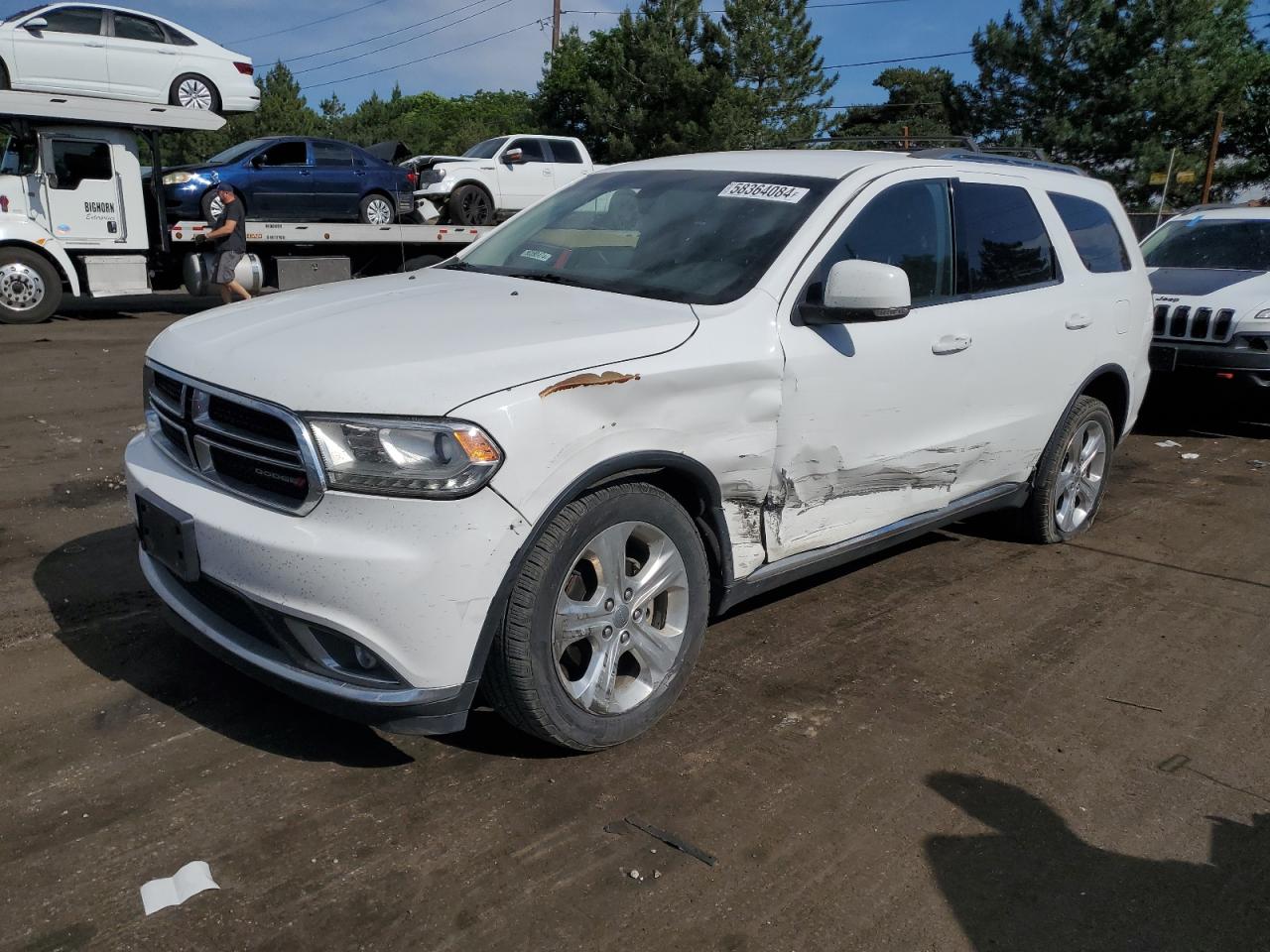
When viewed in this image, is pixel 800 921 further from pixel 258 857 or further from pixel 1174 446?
pixel 1174 446

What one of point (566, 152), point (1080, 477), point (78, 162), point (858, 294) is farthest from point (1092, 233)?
point (566, 152)

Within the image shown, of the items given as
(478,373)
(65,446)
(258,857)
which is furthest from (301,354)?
(65,446)

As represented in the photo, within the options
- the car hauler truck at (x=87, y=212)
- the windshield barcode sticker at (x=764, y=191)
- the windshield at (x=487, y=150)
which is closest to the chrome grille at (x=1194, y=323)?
the windshield barcode sticker at (x=764, y=191)

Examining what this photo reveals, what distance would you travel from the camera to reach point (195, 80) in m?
14.5

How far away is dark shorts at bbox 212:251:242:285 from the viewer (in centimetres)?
1198

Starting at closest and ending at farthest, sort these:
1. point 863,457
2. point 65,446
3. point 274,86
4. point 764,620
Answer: point 863,457 → point 764,620 → point 65,446 → point 274,86

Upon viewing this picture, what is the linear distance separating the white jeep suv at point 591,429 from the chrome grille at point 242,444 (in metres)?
0.01

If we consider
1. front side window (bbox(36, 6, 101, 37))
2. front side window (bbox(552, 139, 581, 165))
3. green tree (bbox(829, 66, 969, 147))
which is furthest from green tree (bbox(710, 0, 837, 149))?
front side window (bbox(36, 6, 101, 37))

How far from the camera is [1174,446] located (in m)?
8.55

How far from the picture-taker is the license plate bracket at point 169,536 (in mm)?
3004

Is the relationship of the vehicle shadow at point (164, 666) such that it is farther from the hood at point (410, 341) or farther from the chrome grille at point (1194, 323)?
the chrome grille at point (1194, 323)

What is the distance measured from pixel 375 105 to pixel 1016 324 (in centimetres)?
6300

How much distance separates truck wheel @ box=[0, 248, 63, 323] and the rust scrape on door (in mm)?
11836

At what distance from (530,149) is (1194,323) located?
13.3m
